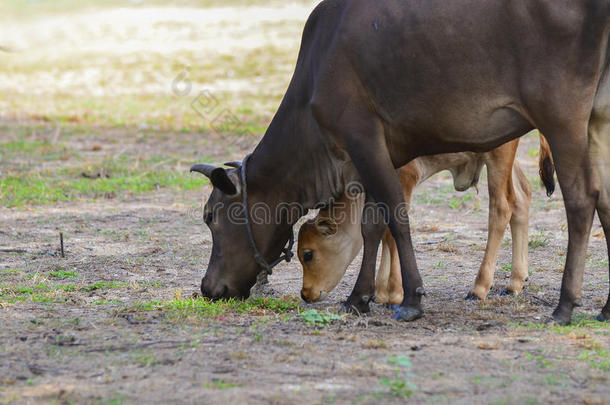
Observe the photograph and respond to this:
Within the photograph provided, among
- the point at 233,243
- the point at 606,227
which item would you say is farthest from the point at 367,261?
the point at 606,227

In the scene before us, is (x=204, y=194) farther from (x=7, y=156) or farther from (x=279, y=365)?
(x=279, y=365)

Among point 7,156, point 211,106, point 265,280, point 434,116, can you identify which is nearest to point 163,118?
A: point 211,106

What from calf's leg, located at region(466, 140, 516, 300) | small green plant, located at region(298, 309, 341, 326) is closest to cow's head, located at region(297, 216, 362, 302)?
small green plant, located at region(298, 309, 341, 326)

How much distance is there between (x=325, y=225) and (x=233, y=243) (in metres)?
0.68

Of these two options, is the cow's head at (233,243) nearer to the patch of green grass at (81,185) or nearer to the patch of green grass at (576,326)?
the patch of green grass at (576,326)

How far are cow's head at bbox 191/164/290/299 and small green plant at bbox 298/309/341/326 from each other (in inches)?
33.8

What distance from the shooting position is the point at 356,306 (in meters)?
6.20

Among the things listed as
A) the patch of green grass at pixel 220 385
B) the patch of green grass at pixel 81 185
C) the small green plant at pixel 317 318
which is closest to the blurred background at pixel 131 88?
the patch of green grass at pixel 81 185

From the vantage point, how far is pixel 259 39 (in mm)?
26484

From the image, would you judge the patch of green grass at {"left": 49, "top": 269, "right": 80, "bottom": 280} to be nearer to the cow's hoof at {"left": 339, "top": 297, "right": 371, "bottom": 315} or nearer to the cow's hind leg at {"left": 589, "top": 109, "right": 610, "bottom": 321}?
the cow's hoof at {"left": 339, "top": 297, "right": 371, "bottom": 315}

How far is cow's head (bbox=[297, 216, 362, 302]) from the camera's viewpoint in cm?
649

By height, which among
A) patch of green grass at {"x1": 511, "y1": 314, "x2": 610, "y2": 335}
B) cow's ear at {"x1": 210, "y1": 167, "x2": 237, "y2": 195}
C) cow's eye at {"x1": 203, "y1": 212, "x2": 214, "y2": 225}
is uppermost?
cow's ear at {"x1": 210, "y1": 167, "x2": 237, "y2": 195}

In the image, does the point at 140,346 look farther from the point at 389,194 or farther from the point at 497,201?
the point at 497,201

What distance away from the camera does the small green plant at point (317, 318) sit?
18.4 feet
